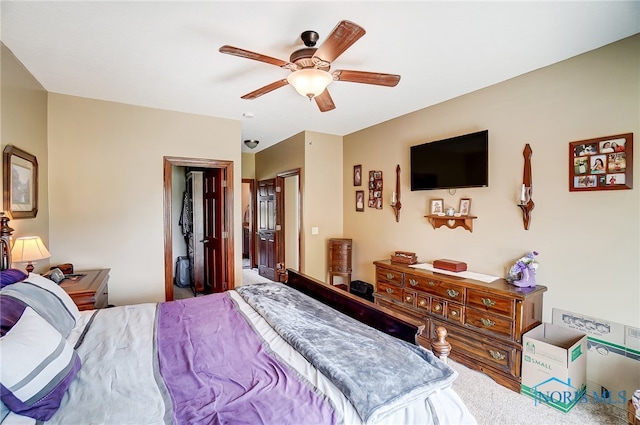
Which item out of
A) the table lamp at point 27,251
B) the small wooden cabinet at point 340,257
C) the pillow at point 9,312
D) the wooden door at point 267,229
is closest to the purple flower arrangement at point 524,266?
the small wooden cabinet at point 340,257

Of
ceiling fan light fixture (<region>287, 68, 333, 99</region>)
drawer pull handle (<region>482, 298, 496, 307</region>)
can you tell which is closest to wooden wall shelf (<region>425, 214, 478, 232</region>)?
drawer pull handle (<region>482, 298, 496, 307</region>)

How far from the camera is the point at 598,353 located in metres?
2.31

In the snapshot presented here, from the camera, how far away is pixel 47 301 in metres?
1.62

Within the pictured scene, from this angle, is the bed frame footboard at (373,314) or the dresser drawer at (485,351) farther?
the dresser drawer at (485,351)

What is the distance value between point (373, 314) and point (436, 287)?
1399mm

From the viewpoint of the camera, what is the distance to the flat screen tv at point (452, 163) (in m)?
2.98

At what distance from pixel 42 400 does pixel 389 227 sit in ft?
12.1

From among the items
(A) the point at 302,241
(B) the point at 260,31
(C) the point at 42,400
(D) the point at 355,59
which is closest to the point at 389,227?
(A) the point at 302,241

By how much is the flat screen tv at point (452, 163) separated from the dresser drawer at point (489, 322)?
1.23 meters

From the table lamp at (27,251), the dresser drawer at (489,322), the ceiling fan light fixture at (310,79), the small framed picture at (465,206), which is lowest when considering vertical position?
the dresser drawer at (489,322)

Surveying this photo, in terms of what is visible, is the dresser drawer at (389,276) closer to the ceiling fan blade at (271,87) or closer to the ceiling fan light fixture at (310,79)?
the ceiling fan light fixture at (310,79)

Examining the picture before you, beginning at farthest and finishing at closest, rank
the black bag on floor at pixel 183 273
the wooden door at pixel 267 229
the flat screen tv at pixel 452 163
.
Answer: the wooden door at pixel 267 229 < the black bag on floor at pixel 183 273 < the flat screen tv at pixel 452 163

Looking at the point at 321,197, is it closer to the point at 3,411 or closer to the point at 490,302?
the point at 490,302

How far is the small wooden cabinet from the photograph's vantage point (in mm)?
4660
